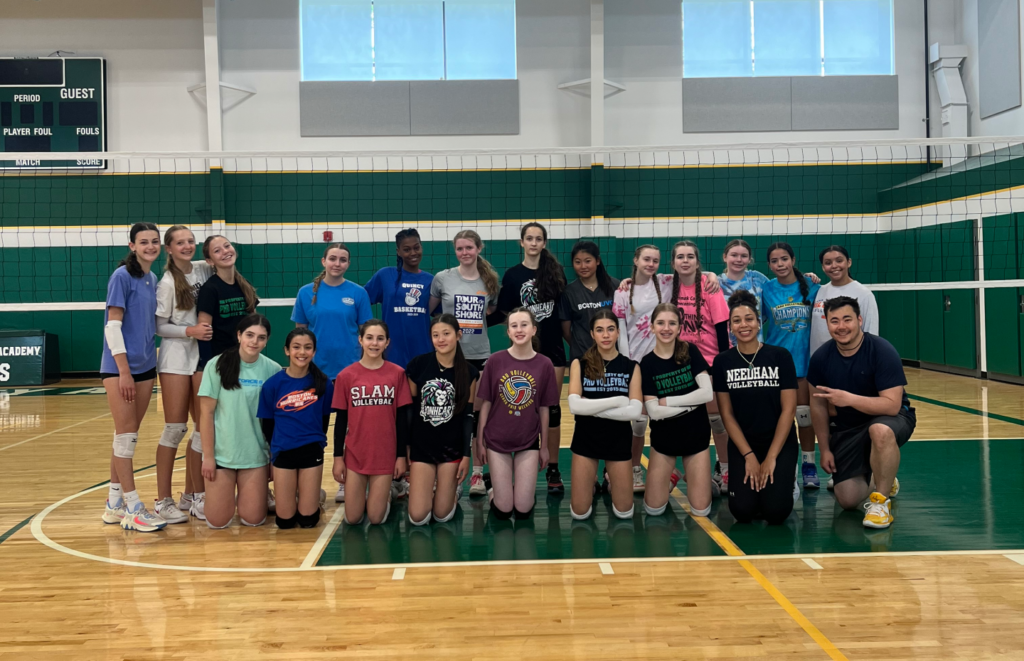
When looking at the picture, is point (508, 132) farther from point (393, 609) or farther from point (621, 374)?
point (393, 609)

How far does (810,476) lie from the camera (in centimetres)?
542

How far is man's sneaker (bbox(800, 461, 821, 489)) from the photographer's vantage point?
5.39 m

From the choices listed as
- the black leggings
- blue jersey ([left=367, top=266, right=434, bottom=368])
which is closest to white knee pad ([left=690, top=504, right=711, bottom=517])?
the black leggings

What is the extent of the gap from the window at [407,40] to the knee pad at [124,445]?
10.3 m

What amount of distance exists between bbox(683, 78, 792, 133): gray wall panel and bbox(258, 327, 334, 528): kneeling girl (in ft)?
34.3

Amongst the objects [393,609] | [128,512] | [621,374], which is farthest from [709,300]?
[128,512]

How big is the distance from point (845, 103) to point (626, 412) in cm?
1120

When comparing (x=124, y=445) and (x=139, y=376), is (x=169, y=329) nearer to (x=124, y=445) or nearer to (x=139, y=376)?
(x=139, y=376)

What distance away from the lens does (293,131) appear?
13523mm

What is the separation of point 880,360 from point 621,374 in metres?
1.47

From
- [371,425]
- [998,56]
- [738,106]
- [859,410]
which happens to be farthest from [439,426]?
[998,56]

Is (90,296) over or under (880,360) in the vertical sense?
over

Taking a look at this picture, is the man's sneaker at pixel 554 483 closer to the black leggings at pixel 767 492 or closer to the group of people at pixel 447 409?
the group of people at pixel 447 409

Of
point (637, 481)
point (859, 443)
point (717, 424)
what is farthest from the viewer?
point (637, 481)
